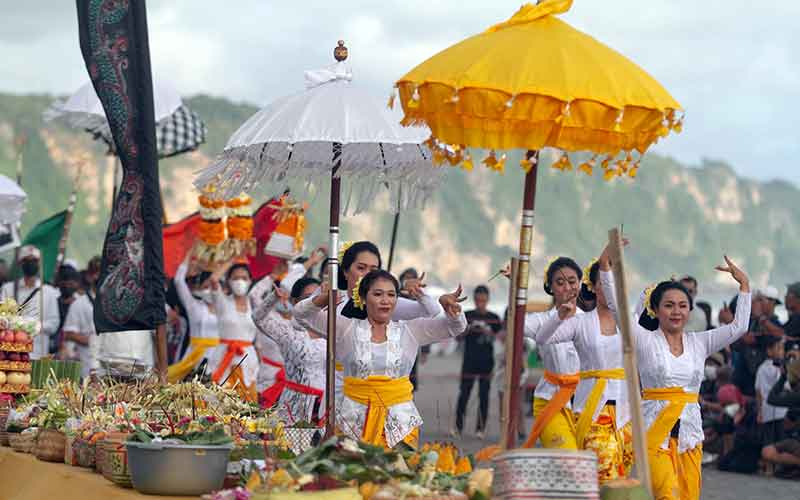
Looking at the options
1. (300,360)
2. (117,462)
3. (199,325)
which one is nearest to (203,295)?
(199,325)

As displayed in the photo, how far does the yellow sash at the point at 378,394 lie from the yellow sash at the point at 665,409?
4.59 ft

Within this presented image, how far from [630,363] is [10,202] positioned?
8.78m

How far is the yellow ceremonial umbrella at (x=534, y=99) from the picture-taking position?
557 centimetres

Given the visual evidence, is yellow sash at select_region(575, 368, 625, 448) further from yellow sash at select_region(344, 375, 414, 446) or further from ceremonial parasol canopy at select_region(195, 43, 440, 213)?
ceremonial parasol canopy at select_region(195, 43, 440, 213)

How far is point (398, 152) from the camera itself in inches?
337

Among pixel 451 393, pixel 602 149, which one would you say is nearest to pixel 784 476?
pixel 602 149

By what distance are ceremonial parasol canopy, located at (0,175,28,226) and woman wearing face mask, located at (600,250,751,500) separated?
6.82m

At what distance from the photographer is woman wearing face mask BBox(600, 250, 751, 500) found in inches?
313

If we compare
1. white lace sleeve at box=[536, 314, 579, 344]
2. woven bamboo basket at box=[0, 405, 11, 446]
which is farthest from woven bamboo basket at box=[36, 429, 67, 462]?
white lace sleeve at box=[536, 314, 579, 344]

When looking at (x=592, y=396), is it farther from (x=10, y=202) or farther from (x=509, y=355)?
(x=10, y=202)

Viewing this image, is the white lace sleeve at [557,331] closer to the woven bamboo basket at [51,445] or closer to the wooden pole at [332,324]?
the wooden pole at [332,324]

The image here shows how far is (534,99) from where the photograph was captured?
5566 mm

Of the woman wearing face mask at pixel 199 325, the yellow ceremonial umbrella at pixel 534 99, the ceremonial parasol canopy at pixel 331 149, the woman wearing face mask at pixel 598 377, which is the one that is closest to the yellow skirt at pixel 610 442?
the woman wearing face mask at pixel 598 377

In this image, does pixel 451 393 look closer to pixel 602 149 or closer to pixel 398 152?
pixel 398 152
